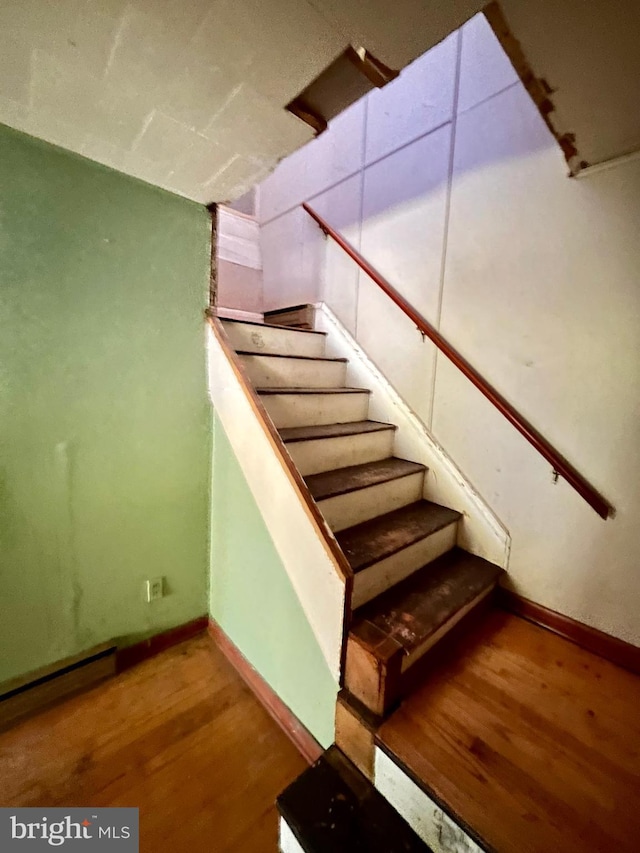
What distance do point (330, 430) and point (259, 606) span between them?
1.00m

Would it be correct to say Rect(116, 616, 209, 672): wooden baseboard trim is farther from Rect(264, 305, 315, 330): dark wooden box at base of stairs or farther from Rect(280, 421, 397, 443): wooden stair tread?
Rect(264, 305, 315, 330): dark wooden box at base of stairs

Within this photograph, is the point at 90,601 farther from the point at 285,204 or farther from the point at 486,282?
the point at 285,204

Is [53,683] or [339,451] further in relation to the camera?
[339,451]

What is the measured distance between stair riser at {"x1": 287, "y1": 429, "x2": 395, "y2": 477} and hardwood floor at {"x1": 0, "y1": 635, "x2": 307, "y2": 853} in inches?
47.6

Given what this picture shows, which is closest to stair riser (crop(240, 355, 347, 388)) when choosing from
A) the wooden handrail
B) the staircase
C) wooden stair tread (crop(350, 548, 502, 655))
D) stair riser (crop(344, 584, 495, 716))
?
the staircase

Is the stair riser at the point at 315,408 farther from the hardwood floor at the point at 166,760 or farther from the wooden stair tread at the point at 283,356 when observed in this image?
the hardwood floor at the point at 166,760

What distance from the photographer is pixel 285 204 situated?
127 inches

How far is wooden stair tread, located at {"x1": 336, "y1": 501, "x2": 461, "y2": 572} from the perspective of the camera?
140 centimetres

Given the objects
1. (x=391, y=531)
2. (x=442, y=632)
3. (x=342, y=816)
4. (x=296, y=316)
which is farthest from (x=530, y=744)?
(x=296, y=316)

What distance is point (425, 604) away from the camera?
1391 millimetres

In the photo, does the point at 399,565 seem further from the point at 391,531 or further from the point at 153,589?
the point at 153,589

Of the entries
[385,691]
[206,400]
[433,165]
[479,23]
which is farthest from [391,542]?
[479,23]

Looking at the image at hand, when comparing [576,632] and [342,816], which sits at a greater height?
[576,632]

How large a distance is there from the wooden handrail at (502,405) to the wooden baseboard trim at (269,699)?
1.51m
